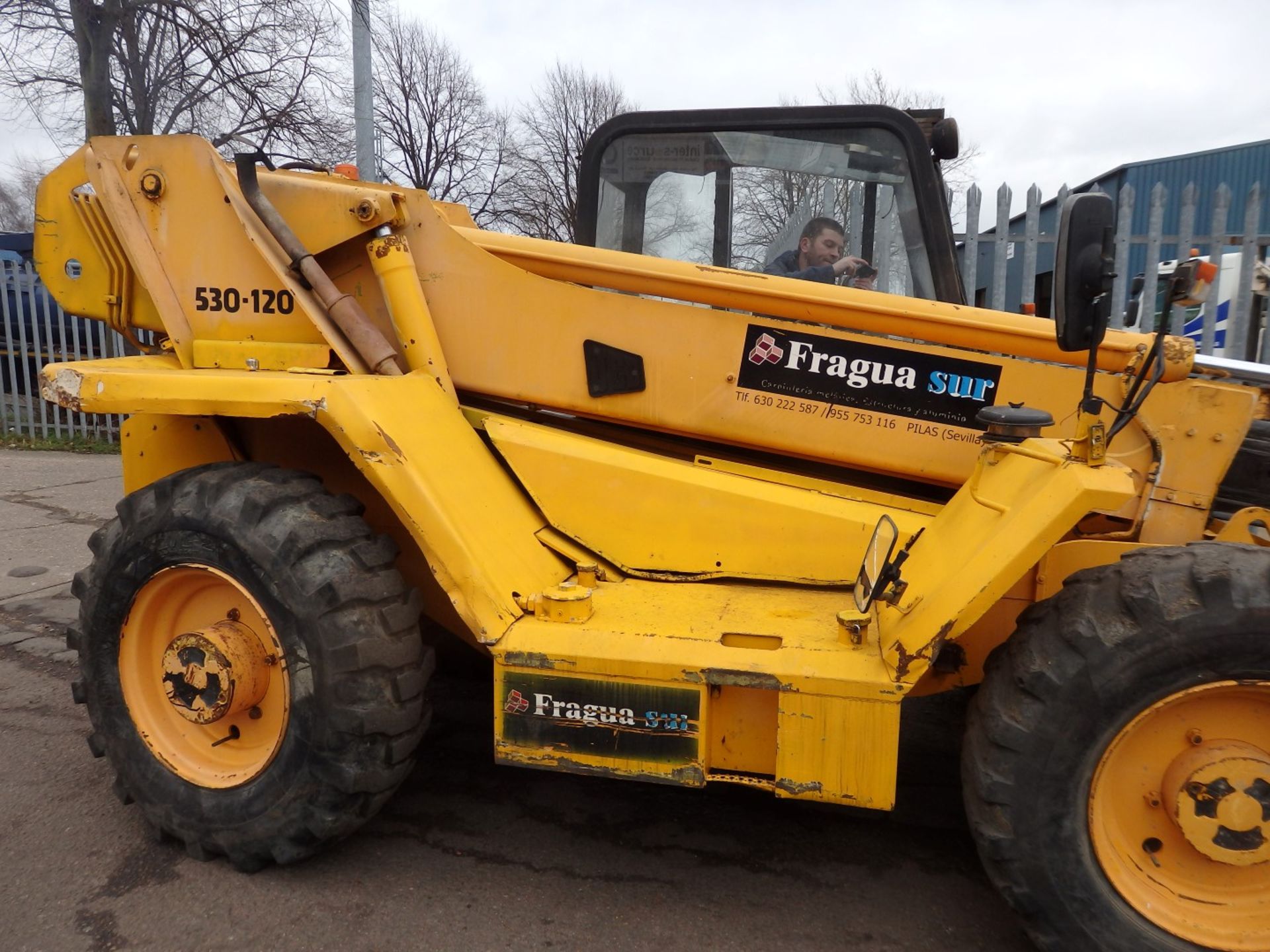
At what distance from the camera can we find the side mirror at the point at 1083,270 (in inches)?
75.5

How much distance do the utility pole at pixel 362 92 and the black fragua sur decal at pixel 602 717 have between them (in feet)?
27.2

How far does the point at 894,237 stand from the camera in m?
3.20

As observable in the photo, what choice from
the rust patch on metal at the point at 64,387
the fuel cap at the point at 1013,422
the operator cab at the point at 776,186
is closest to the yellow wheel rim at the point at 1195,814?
the fuel cap at the point at 1013,422

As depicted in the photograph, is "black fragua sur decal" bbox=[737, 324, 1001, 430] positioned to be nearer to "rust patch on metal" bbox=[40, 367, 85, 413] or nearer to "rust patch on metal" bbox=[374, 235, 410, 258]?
"rust patch on metal" bbox=[374, 235, 410, 258]

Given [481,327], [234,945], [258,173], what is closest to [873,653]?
[481,327]

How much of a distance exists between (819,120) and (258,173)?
1.97 meters

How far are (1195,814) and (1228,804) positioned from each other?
0.24 feet

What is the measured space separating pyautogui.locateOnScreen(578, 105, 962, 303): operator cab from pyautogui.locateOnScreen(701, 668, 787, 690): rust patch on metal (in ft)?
5.13

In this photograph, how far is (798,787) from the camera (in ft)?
7.31

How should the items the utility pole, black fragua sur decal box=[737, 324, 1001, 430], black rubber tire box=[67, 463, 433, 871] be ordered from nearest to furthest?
1. black rubber tire box=[67, 463, 433, 871]
2. black fragua sur decal box=[737, 324, 1001, 430]
3. the utility pole

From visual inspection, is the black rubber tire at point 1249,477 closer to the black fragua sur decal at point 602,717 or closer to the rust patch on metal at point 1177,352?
the rust patch on metal at point 1177,352

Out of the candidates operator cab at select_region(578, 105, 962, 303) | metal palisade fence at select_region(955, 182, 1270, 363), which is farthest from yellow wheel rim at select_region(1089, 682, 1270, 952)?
metal palisade fence at select_region(955, 182, 1270, 363)

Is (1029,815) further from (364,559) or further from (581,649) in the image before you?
(364,559)

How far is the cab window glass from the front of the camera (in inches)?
125
